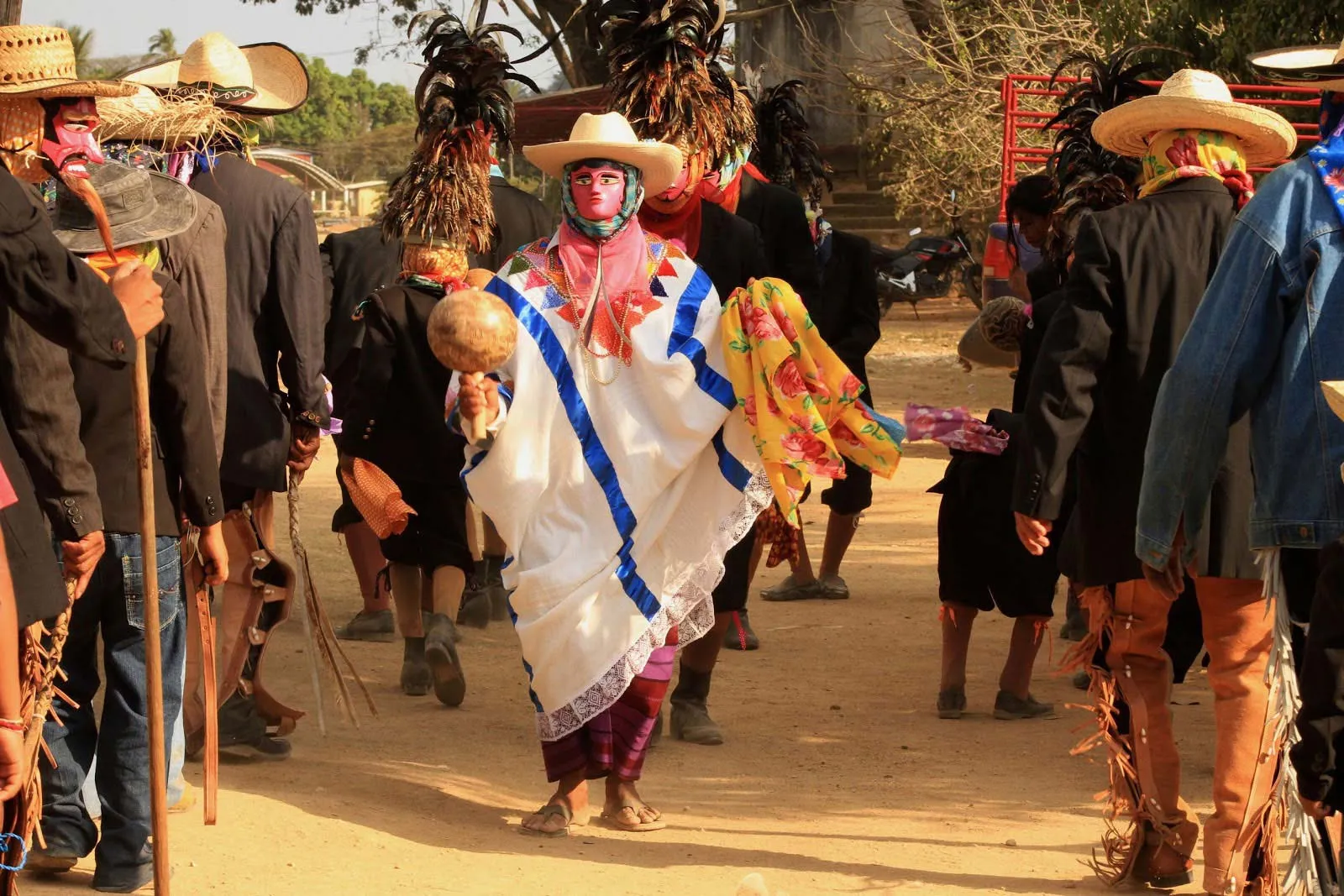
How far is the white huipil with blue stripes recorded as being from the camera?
5688 mm

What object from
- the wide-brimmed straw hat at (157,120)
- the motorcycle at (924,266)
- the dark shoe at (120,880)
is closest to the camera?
the dark shoe at (120,880)

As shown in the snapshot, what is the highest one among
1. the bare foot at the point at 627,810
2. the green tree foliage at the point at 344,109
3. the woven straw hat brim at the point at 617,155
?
the woven straw hat brim at the point at 617,155

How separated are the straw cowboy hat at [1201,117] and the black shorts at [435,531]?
10.8 feet

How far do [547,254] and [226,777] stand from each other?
217 cm

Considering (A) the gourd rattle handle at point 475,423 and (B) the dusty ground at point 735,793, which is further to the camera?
(A) the gourd rattle handle at point 475,423

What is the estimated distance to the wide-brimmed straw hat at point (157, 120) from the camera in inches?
244

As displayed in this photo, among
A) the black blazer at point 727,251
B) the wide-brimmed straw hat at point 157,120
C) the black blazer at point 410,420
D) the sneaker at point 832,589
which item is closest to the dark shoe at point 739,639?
the sneaker at point 832,589

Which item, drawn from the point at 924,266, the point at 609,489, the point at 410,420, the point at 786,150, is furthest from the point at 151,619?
the point at 924,266

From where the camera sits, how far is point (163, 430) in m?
5.06

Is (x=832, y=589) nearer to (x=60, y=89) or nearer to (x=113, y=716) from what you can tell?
(x=113, y=716)

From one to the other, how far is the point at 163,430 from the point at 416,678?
273 centimetres

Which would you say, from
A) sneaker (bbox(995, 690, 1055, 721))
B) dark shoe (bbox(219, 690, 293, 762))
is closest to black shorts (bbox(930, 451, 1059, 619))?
sneaker (bbox(995, 690, 1055, 721))

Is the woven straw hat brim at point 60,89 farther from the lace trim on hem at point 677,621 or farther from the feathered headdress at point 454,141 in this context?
the feathered headdress at point 454,141

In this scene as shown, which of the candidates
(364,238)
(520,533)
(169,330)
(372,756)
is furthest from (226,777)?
(364,238)
